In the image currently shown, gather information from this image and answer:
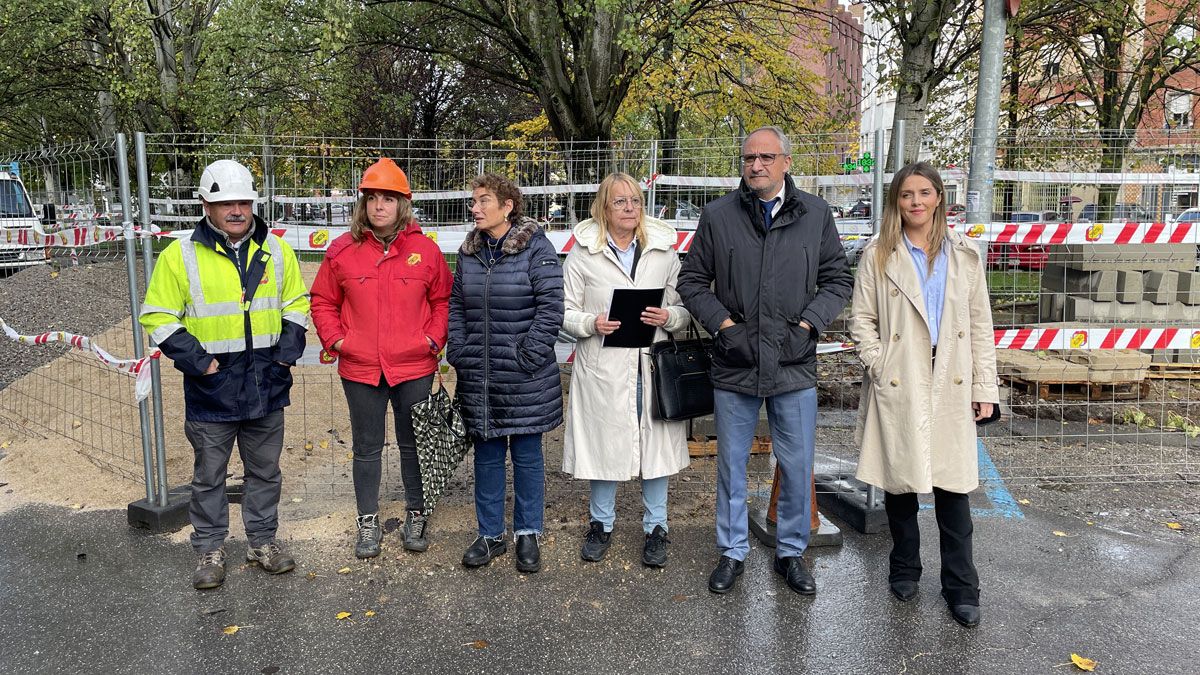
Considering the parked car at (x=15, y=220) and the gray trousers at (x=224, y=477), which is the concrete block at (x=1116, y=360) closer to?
the gray trousers at (x=224, y=477)

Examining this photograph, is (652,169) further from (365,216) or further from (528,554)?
(528,554)

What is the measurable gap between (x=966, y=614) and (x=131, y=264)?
15.3 ft

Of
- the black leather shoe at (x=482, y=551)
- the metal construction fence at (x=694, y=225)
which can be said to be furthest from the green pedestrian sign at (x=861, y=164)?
the black leather shoe at (x=482, y=551)

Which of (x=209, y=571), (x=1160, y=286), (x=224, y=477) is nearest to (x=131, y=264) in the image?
(x=224, y=477)

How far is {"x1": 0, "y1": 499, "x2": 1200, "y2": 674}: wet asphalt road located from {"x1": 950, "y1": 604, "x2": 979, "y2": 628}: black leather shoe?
49 millimetres

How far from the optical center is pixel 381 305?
415cm

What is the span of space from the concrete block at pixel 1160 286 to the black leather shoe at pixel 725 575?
632 centimetres

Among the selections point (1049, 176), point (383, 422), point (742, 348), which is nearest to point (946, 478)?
point (742, 348)

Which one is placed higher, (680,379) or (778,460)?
(680,379)

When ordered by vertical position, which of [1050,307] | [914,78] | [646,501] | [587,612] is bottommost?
[587,612]

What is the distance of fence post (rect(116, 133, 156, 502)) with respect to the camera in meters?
4.51

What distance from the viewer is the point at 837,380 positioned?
24.3ft

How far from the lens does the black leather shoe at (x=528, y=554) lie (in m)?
4.22

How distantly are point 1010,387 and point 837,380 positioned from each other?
58.2 inches
